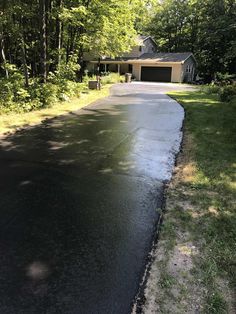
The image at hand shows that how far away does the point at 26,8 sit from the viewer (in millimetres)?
13688

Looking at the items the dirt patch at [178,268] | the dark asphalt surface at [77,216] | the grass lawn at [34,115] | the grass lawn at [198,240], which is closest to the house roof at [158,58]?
the grass lawn at [34,115]

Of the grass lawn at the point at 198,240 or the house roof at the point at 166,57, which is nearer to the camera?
the grass lawn at the point at 198,240

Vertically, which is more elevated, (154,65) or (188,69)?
(154,65)

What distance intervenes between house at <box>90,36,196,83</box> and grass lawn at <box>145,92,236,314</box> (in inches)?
1189

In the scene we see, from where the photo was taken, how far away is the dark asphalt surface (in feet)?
9.07

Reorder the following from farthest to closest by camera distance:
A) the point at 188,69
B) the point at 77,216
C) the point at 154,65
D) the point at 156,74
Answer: the point at 188,69 → the point at 156,74 → the point at 154,65 → the point at 77,216

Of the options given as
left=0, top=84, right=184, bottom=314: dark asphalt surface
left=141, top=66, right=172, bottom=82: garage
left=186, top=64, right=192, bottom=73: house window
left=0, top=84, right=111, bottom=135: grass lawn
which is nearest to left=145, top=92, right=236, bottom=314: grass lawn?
left=0, top=84, right=184, bottom=314: dark asphalt surface

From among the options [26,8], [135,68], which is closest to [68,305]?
[26,8]

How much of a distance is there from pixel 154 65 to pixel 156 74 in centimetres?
108

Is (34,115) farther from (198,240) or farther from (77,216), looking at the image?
(198,240)

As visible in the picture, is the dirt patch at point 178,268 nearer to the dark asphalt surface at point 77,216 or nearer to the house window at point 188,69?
the dark asphalt surface at point 77,216

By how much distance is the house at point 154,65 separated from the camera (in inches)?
1398

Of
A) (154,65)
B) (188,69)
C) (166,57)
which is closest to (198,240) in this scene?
(154,65)

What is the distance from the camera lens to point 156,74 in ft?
121
